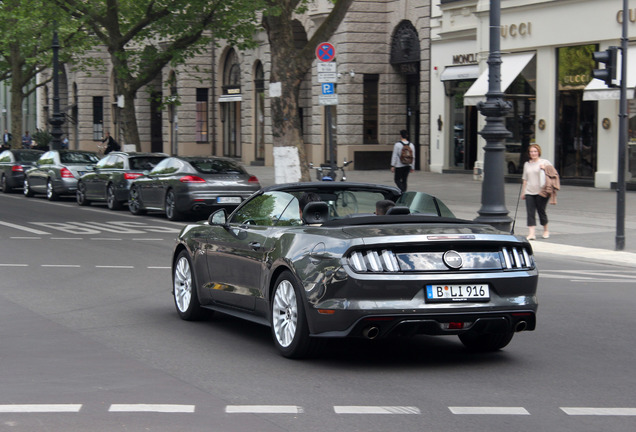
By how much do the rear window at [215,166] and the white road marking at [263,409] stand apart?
54.8 feet

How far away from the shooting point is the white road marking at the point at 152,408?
6355 mm

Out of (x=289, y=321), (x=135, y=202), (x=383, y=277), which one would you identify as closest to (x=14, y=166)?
(x=135, y=202)

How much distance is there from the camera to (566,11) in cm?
3019

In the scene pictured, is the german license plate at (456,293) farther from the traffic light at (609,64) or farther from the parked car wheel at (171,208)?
the parked car wheel at (171,208)

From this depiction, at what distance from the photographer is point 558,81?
30.8 m

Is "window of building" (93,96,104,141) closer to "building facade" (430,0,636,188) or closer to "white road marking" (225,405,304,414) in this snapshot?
"building facade" (430,0,636,188)

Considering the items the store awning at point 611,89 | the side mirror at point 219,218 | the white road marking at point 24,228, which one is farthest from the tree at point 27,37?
Answer: the side mirror at point 219,218

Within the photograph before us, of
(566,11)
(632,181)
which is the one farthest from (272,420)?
(566,11)

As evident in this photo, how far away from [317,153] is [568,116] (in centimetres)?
1402

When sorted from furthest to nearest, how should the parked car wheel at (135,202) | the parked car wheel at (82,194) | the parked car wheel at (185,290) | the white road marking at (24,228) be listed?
the parked car wheel at (82,194) < the parked car wheel at (135,202) < the white road marking at (24,228) < the parked car wheel at (185,290)

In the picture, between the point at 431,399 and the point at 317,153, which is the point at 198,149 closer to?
the point at 317,153

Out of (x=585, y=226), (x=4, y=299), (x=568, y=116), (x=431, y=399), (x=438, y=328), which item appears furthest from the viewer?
(x=568, y=116)

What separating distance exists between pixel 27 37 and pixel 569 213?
25.7 m

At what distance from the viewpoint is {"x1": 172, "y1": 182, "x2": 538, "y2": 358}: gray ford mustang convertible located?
747cm
